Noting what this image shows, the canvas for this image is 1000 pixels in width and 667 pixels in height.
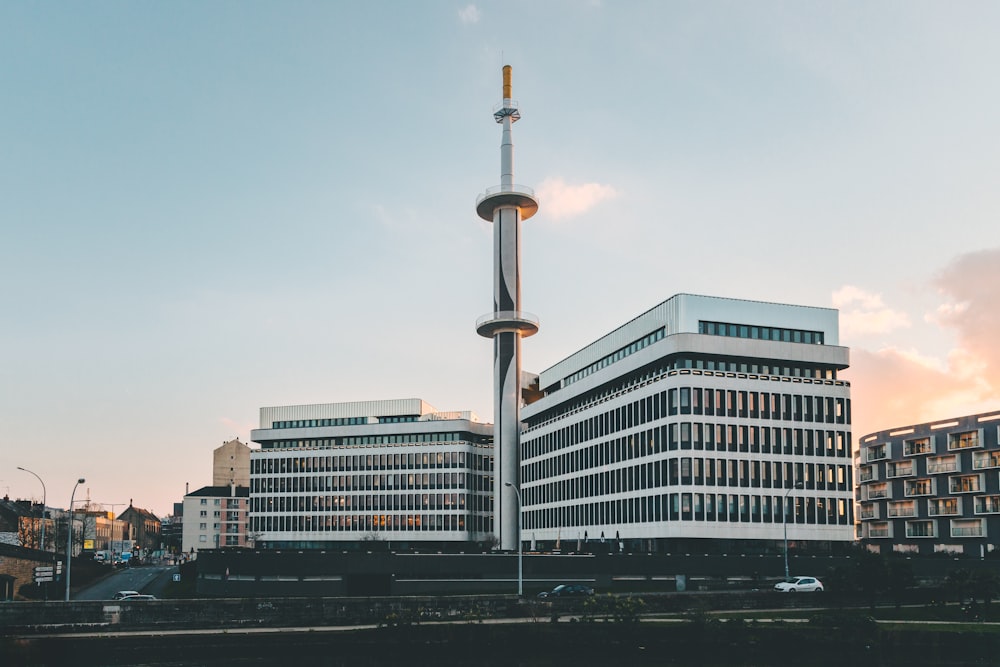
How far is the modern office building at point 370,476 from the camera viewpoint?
160875mm

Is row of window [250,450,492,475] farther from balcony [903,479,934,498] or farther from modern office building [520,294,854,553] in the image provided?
balcony [903,479,934,498]

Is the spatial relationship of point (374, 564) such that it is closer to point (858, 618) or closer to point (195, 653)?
point (195, 653)

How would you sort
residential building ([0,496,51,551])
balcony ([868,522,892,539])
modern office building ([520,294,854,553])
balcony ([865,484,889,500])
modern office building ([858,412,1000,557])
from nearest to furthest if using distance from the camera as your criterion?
modern office building ([520,294,854,553]) < modern office building ([858,412,1000,557]) < balcony ([868,522,892,539]) < balcony ([865,484,889,500]) < residential building ([0,496,51,551])

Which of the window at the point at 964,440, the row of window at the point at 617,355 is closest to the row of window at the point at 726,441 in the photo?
the row of window at the point at 617,355

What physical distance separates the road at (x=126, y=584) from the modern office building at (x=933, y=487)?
90587mm

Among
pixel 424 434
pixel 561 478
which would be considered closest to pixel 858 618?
pixel 561 478

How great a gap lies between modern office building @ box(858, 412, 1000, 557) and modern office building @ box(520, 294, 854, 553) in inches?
1183

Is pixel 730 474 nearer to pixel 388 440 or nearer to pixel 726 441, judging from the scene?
pixel 726 441

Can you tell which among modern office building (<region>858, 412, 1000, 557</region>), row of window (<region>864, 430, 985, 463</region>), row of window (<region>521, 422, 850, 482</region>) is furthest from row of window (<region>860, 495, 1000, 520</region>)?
row of window (<region>521, 422, 850, 482</region>)

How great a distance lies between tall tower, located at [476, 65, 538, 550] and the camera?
130750mm

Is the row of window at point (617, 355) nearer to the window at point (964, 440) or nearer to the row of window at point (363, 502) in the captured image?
the row of window at point (363, 502)

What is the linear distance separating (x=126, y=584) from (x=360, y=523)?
1798 inches

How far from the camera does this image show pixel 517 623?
65000 millimetres

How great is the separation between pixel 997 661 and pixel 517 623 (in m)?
27.7
